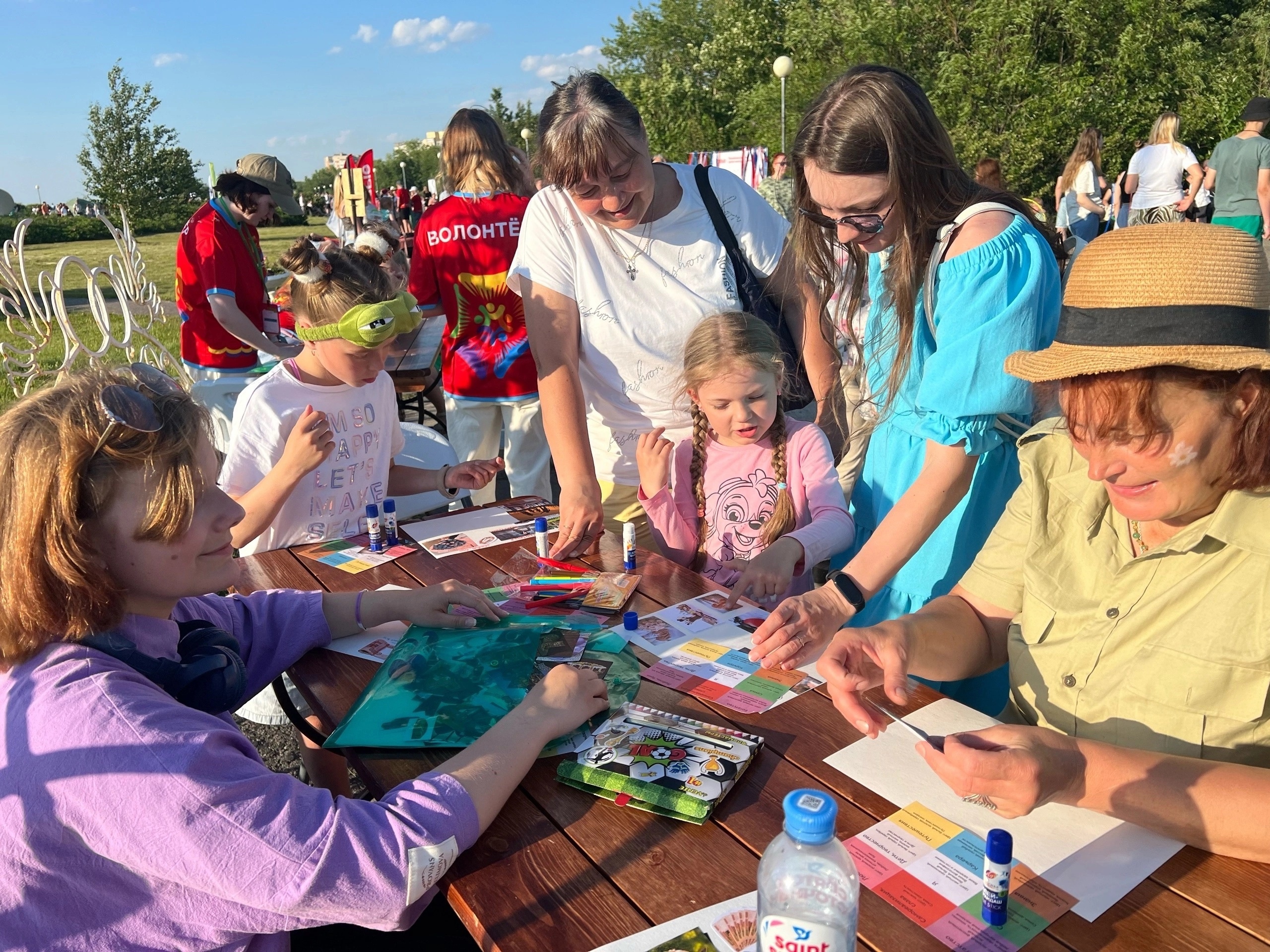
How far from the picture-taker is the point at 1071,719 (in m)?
1.53

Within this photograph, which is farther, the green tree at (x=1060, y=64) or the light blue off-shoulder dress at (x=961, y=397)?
the green tree at (x=1060, y=64)

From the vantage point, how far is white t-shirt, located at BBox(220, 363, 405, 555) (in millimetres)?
2826

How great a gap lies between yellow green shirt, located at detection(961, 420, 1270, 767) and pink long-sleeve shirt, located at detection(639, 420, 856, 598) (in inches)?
38.6

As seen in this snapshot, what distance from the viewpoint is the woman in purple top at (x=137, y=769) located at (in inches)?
48.0

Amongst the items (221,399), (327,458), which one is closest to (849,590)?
(327,458)

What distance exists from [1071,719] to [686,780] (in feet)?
2.17

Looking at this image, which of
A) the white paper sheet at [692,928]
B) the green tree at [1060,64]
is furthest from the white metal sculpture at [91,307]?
the green tree at [1060,64]

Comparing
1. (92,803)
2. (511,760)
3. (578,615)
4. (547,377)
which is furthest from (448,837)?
(547,377)

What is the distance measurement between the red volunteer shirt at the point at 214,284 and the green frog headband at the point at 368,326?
237 cm

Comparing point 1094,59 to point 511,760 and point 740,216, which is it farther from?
point 511,760

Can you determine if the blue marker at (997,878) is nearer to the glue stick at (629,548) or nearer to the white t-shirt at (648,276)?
the glue stick at (629,548)

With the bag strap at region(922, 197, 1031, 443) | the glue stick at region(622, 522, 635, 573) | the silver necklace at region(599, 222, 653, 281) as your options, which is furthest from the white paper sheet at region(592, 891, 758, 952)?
the silver necklace at region(599, 222, 653, 281)

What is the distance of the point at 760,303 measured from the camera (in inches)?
113

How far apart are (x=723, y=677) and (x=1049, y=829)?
0.66 m
